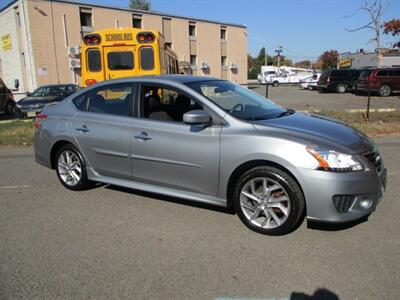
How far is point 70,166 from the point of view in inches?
231

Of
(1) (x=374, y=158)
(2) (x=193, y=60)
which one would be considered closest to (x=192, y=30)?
(2) (x=193, y=60)

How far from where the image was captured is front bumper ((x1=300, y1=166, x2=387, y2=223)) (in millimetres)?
3807

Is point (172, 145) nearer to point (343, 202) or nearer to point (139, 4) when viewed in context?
point (343, 202)

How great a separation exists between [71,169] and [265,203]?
120 inches

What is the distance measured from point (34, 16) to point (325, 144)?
Result: 29.3 m

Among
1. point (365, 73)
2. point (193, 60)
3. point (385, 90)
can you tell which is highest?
point (193, 60)

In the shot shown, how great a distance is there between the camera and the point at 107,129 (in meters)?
5.28

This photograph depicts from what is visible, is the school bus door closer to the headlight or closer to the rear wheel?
the headlight

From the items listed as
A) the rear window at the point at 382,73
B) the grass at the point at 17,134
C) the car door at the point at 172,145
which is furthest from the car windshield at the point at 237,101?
the rear window at the point at 382,73

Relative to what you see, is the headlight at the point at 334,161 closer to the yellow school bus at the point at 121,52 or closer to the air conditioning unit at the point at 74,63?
the yellow school bus at the point at 121,52

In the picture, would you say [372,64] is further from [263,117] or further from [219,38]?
[263,117]

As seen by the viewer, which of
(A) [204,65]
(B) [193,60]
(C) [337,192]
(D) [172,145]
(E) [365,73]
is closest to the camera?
(C) [337,192]

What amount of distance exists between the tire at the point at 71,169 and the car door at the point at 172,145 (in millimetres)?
1033

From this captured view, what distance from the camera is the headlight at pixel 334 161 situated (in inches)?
151
